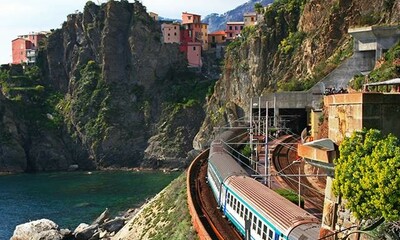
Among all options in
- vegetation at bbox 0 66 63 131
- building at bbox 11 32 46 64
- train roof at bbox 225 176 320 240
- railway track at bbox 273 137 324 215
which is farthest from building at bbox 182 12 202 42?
train roof at bbox 225 176 320 240

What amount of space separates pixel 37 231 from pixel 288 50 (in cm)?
4196

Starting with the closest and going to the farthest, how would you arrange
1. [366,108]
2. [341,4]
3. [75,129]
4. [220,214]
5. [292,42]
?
[366,108] < [220,214] < [341,4] < [292,42] < [75,129]

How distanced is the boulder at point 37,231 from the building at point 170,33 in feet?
265

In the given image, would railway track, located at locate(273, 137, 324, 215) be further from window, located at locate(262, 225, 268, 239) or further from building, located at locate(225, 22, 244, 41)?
building, located at locate(225, 22, 244, 41)

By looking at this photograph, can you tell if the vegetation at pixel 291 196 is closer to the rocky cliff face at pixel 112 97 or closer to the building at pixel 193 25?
the rocky cliff face at pixel 112 97

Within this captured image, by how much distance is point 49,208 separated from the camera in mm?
61875

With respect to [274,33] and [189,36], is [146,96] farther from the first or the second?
[274,33]

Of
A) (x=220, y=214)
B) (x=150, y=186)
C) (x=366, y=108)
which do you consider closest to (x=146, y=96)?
(x=150, y=186)

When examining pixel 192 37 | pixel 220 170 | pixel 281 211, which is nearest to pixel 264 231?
pixel 281 211

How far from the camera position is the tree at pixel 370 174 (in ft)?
32.8

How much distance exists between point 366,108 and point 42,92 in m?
121

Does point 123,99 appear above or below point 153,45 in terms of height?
below

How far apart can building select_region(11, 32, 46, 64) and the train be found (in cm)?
11281

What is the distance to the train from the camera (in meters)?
15.1
